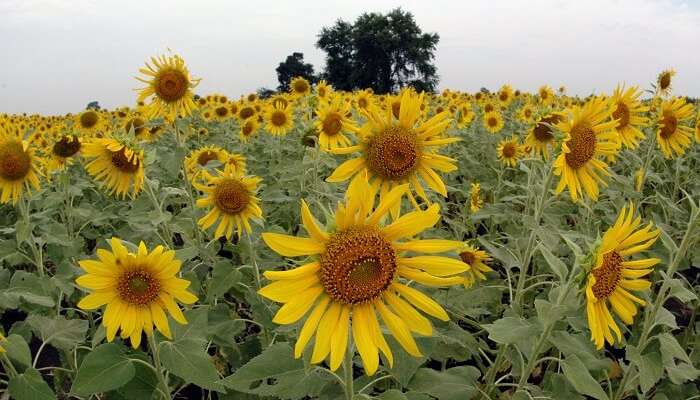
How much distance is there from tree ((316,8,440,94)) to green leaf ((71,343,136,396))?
47227mm

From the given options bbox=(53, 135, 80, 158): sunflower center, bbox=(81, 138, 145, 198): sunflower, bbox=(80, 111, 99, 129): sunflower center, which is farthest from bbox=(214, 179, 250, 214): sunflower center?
bbox=(80, 111, 99, 129): sunflower center

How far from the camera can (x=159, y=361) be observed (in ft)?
7.29

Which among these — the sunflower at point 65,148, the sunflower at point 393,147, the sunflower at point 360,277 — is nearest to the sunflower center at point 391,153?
the sunflower at point 393,147

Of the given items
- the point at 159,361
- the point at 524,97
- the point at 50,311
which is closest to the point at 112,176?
the point at 50,311

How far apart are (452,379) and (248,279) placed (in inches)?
69.4

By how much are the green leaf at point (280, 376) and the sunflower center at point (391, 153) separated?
923 mm

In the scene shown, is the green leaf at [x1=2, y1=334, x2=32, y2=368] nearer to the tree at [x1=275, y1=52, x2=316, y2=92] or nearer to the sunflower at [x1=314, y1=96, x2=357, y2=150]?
the sunflower at [x1=314, y1=96, x2=357, y2=150]

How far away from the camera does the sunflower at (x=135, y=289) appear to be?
2094 mm

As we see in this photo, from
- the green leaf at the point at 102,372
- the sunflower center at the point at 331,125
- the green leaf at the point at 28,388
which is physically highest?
the sunflower center at the point at 331,125

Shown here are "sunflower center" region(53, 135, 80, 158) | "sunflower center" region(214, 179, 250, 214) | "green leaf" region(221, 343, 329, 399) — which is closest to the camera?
"green leaf" region(221, 343, 329, 399)

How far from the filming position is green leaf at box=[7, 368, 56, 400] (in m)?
2.10

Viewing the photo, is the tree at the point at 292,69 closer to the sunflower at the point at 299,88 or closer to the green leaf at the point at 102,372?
Answer: the sunflower at the point at 299,88

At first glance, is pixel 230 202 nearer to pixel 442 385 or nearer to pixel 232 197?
pixel 232 197

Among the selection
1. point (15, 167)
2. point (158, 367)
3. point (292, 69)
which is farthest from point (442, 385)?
point (292, 69)
